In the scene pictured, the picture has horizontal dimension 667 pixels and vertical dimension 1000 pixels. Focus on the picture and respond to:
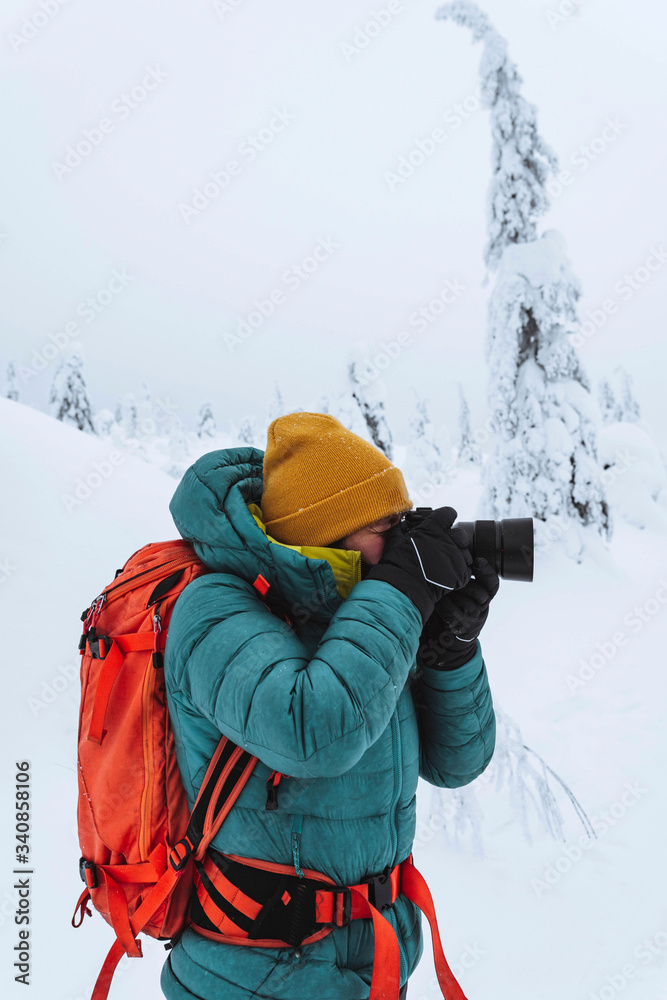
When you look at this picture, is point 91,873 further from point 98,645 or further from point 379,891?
point 379,891

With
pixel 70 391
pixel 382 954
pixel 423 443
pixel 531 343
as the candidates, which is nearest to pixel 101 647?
pixel 382 954

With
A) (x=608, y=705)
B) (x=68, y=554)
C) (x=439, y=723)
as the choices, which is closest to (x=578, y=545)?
(x=608, y=705)

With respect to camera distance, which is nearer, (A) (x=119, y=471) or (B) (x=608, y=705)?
(B) (x=608, y=705)

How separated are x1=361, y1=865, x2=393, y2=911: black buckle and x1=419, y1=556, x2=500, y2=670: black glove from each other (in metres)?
0.54

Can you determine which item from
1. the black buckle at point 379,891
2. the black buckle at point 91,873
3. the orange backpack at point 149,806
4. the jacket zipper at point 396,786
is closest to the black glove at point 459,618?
the jacket zipper at point 396,786

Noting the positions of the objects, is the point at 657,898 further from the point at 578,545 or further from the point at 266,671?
the point at 578,545

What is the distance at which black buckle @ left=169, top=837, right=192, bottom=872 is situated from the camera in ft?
4.80

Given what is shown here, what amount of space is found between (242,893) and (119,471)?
6.94 meters

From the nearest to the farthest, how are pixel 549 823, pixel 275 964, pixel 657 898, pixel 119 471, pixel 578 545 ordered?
pixel 275 964, pixel 657 898, pixel 549 823, pixel 119 471, pixel 578 545

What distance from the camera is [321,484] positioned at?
5.39 ft

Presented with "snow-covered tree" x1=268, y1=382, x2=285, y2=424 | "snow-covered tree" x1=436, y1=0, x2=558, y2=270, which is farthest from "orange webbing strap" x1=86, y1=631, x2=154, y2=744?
"snow-covered tree" x1=268, y1=382, x2=285, y2=424

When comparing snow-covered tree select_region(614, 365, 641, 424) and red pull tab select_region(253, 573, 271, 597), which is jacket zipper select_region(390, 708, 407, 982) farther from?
snow-covered tree select_region(614, 365, 641, 424)

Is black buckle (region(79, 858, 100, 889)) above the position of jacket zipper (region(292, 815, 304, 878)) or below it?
below

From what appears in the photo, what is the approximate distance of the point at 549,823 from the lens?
463 centimetres
